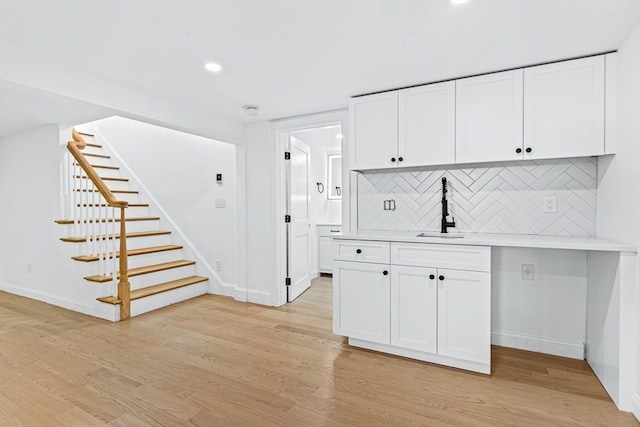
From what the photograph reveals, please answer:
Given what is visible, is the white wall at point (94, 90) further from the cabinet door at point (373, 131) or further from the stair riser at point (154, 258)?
the stair riser at point (154, 258)

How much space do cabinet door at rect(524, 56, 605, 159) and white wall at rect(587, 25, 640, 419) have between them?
11cm

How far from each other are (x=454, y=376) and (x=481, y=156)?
5.33 ft

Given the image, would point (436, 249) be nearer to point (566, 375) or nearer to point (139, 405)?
point (566, 375)

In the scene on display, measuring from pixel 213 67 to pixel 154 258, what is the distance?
2.90 meters

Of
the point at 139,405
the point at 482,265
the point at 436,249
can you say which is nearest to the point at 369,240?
the point at 436,249

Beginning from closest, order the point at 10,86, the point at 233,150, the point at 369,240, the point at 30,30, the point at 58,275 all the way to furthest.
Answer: the point at 30,30
the point at 10,86
the point at 369,240
the point at 58,275
the point at 233,150

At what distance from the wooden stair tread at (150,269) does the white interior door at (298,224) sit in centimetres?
151

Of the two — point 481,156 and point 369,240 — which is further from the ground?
point 481,156

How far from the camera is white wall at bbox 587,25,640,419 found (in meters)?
1.83

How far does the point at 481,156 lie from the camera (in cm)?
251

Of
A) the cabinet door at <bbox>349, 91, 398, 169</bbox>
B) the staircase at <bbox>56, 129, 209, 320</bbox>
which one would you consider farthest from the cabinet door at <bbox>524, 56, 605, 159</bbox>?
the staircase at <bbox>56, 129, 209, 320</bbox>

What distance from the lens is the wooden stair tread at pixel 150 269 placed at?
350 centimetres

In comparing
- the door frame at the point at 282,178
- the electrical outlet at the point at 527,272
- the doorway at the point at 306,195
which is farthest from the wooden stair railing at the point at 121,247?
the electrical outlet at the point at 527,272

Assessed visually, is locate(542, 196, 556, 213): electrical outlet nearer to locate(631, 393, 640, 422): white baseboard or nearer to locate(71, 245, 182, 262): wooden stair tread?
locate(631, 393, 640, 422): white baseboard
